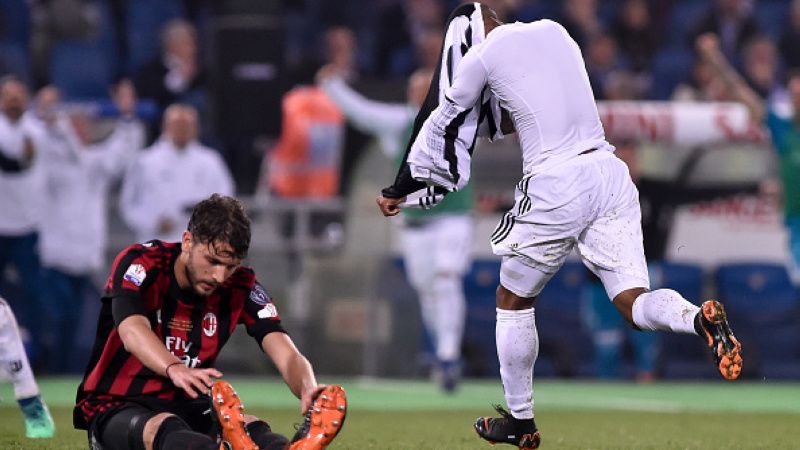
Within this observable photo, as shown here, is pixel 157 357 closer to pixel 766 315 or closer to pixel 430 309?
pixel 430 309

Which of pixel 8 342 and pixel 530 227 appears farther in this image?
pixel 8 342

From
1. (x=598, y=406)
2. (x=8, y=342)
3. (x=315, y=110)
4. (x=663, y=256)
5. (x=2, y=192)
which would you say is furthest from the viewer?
(x=315, y=110)

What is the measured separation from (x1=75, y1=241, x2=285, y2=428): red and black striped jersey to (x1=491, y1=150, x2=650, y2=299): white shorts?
1267 millimetres

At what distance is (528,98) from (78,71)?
415 inches

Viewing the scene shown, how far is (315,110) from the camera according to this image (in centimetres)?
1554

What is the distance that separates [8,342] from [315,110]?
8.46 metres

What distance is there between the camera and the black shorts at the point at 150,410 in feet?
17.8

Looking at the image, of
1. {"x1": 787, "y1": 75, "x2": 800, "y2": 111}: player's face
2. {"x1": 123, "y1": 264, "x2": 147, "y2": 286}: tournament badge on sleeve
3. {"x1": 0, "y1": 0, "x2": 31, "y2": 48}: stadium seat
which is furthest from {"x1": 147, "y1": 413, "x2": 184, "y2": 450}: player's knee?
{"x1": 0, "y1": 0, "x2": 31, "y2": 48}: stadium seat

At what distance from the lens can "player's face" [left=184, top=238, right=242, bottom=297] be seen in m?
5.25

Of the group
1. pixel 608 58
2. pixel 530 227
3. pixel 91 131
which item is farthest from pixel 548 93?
pixel 608 58

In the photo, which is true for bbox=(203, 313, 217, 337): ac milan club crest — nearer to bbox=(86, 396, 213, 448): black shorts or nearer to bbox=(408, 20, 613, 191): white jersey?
bbox=(86, 396, 213, 448): black shorts

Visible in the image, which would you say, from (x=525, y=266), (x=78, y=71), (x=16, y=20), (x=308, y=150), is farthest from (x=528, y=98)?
(x=16, y=20)

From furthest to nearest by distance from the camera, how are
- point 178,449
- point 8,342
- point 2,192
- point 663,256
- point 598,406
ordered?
point 663,256 < point 2,192 < point 598,406 < point 8,342 < point 178,449

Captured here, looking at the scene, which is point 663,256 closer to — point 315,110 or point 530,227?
point 315,110
